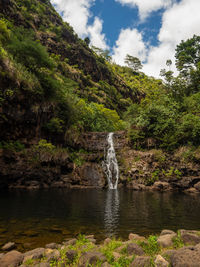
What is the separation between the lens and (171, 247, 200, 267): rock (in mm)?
3021

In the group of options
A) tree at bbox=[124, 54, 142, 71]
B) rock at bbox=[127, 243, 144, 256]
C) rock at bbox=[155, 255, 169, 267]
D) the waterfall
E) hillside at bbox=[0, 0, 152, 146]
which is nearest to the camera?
rock at bbox=[155, 255, 169, 267]

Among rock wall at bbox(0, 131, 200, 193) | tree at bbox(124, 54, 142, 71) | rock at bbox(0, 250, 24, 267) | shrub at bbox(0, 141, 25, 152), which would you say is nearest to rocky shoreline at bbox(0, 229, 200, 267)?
rock at bbox(0, 250, 24, 267)

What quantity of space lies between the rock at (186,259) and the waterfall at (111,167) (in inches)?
757

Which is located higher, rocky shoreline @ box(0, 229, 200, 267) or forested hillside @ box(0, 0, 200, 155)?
forested hillside @ box(0, 0, 200, 155)

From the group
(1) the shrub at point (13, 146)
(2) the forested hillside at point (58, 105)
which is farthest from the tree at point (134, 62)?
(1) the shrub at point (13, 146)

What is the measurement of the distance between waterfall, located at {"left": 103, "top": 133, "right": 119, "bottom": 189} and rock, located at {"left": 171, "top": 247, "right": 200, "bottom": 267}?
1923 cm

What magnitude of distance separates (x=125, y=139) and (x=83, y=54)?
41127 millimetres

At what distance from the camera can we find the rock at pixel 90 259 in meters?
3.62

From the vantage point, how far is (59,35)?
A: 53750mm

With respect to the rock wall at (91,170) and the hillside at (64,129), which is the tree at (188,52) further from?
the rock wall at (91,170)

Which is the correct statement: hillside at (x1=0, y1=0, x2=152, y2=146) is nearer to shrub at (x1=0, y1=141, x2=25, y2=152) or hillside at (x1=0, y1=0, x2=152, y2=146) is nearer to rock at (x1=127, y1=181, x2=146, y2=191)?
shrub at (x1=0, y1=141, x2=25, y2=152)

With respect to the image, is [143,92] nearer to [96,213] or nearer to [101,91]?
[101,91]

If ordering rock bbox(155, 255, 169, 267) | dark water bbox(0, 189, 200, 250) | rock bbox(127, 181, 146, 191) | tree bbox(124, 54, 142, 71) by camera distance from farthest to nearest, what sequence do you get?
tree bbox(124, 54, 142, 71)
rock bbox(127, 181, 146, 191)
dark water bbox(0, 189, 200, 250)
rock bbox(155, 255, 169, 267)

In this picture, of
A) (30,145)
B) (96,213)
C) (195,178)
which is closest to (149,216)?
(96,213)
